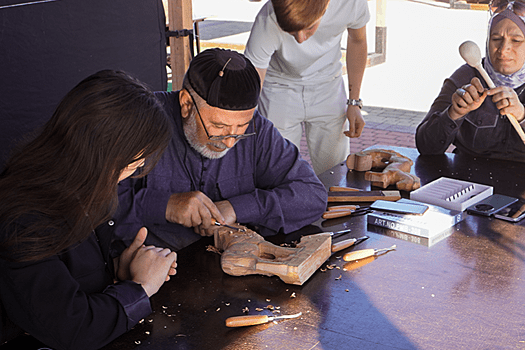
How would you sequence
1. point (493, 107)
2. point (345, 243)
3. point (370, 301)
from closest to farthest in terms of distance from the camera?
1. point (370, 301)
2. point (345, 243)
3. point (493, 107)

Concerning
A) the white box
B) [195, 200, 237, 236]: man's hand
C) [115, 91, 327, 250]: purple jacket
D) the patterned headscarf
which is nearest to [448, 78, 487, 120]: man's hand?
the patterned headscarf

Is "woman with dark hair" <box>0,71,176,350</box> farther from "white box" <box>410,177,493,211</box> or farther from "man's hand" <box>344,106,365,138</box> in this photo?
"man's hand" <box>344,106,365,138</box>

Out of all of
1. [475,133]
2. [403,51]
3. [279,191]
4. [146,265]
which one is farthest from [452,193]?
[403,51]

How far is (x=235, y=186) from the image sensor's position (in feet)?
7.90

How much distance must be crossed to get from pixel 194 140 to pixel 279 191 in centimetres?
39

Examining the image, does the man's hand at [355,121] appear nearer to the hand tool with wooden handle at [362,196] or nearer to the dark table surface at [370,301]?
the hand tool with wooden handle at [362,196]

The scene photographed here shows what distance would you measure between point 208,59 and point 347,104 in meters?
1.61

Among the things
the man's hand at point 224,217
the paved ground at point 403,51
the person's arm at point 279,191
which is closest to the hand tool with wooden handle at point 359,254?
the person's arm at point 279,191

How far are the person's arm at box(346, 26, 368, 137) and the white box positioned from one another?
95cm

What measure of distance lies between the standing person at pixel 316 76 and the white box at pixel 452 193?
978mm

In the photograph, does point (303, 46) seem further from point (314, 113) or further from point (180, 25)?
point (180, 25)

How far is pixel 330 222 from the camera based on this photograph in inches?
91.1

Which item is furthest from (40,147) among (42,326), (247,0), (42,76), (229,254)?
(247,0)

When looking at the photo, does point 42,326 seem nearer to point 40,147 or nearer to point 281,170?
point 40,147
